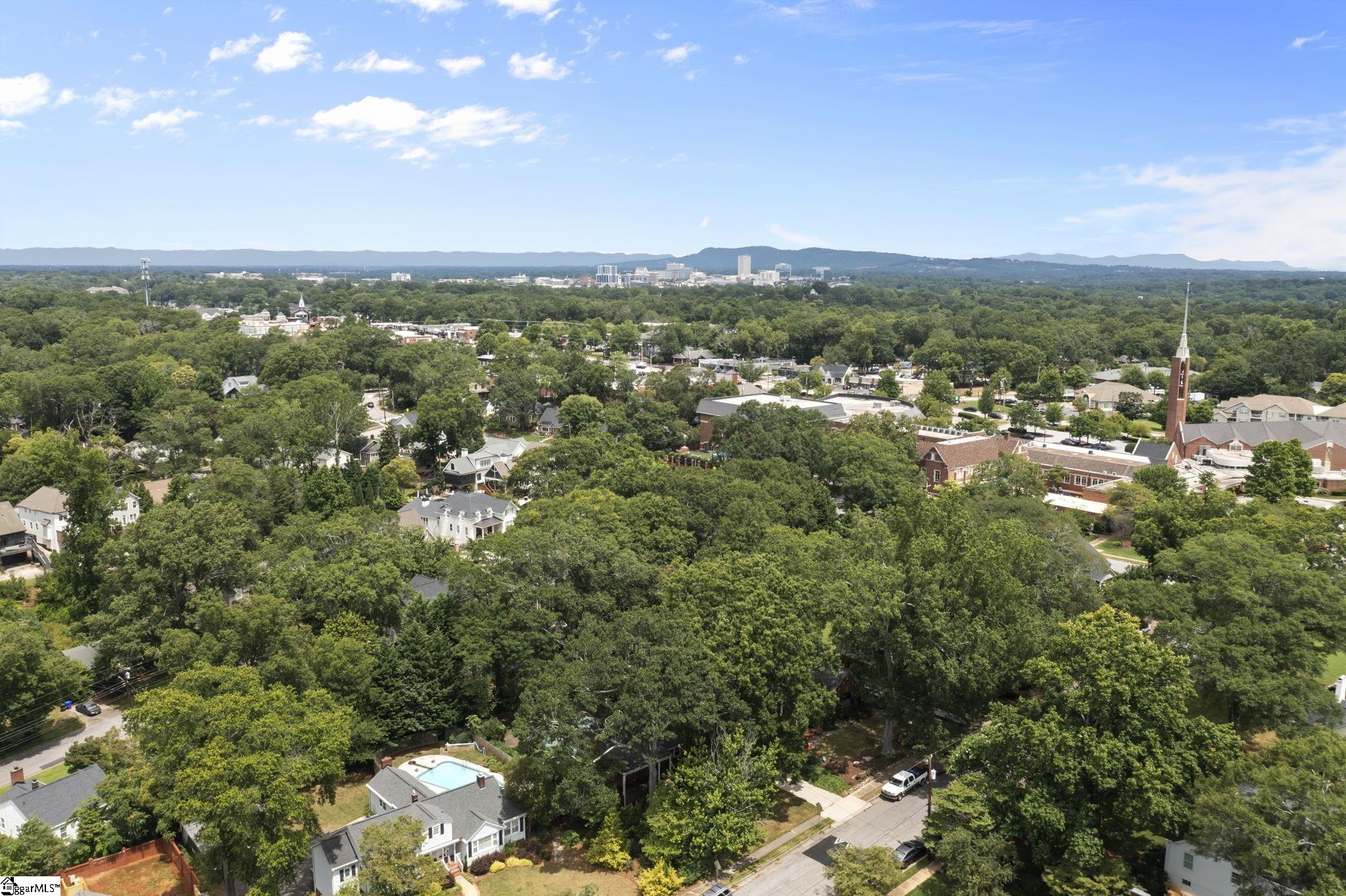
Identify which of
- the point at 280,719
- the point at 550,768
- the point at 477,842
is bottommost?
the point at 477,842

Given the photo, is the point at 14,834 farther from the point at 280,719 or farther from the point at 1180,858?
the point at 1180,858

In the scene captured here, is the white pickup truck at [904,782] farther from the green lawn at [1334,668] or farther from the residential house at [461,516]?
the residential house at [461,516]

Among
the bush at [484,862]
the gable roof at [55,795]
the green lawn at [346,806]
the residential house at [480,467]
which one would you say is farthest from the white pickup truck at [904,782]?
the residential house at [480,467]

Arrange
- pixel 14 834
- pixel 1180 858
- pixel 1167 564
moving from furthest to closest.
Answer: pixel 1167 564
pixel 14 834
pixel 1180 858

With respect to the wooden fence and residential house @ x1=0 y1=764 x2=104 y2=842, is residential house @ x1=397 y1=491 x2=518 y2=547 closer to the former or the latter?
residential house @ x1=0 y1=764 x2=104 y2=842

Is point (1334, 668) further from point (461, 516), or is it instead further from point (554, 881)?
point (461, 516)

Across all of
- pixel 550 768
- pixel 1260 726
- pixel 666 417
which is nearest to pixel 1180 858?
pixel 1260 726
